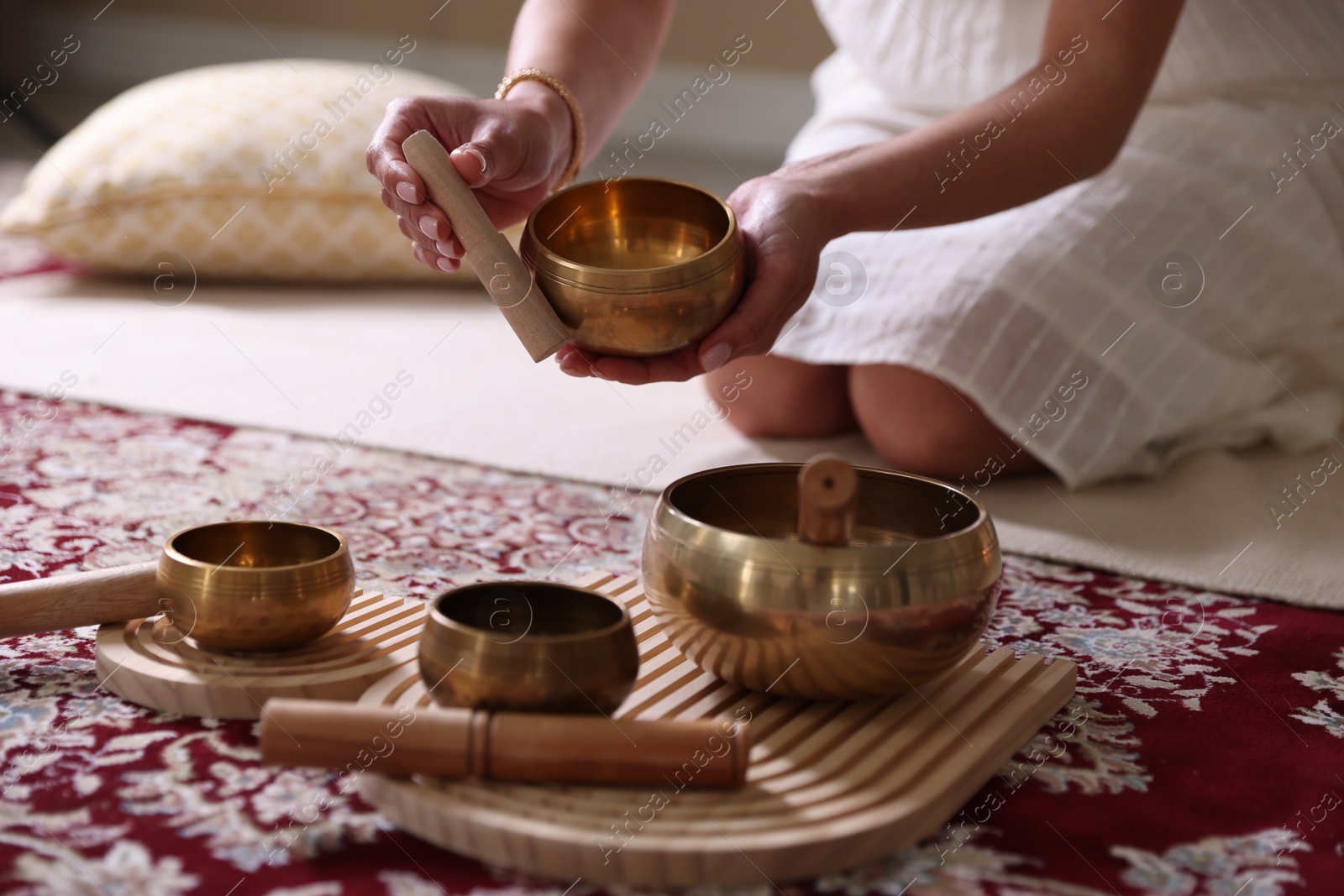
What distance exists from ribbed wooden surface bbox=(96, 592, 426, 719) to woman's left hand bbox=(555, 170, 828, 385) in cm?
29

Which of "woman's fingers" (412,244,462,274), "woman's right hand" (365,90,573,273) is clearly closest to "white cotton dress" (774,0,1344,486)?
"woman's right hand" (365,90,573,273)

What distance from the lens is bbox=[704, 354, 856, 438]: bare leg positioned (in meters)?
1.70

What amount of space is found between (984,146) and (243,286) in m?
1.61

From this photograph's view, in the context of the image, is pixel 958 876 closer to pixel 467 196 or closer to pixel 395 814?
pixel 395 814

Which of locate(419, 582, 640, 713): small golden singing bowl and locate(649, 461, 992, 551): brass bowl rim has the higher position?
locate(649, 461, 992, 551): brass bowl rim

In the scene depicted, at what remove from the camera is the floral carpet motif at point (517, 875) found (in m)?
0.71

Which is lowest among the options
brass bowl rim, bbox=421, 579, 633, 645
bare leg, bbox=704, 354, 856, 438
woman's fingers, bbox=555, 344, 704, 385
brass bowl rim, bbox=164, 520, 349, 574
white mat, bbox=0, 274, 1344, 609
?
white mat, bbox=0, 274, 1344, 609

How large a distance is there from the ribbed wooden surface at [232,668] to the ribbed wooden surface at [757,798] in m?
0.04

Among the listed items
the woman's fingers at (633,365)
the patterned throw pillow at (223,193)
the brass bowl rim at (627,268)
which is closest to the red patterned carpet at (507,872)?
the woman's fingers at (633,365)

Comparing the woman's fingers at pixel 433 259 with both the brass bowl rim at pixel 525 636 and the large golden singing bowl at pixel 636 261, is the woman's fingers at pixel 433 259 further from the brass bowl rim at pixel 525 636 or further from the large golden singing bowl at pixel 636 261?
the brass bowl rim at pixel 525 636

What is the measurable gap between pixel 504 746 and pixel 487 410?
43.7 inches

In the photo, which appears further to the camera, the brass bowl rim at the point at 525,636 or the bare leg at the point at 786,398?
the bare leg at the point at 786,398

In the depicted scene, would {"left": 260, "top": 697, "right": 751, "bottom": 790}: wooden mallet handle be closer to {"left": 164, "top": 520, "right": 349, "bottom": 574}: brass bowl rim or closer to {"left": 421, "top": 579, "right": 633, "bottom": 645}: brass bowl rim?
{"left": 421, "top": 579, "right": 633, "bottom": 645}: brass bowl rim

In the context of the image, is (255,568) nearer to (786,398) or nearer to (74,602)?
(74,602)
